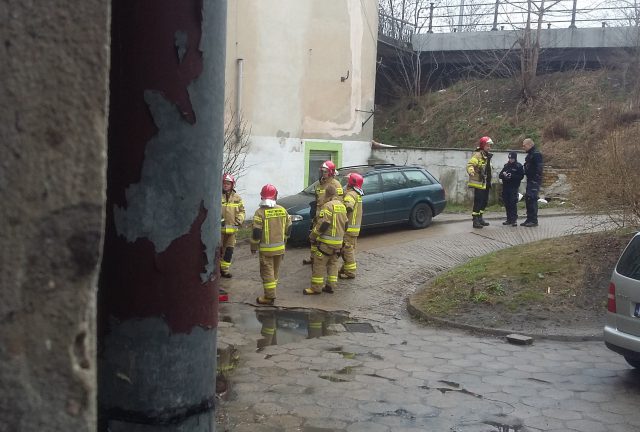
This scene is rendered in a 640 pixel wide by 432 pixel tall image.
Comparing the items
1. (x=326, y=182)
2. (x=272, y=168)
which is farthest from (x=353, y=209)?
(x=272, y=168)

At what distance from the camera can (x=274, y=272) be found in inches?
416

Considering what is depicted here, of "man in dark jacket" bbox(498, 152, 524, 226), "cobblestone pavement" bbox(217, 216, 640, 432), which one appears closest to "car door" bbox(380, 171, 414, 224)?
"man in dark jacket" bbox(498, 152, 524, 226)

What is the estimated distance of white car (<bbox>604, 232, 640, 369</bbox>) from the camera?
6.74 m

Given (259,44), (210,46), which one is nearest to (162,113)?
(210,46)

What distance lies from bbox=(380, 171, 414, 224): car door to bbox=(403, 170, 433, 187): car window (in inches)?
6.0

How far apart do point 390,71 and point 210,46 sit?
26810mm

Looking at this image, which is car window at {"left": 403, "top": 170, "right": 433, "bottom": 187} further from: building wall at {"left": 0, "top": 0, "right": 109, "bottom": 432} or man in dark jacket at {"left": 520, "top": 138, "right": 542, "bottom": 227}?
building wall at {"left": 0, "top": 0, "right": 109, "bottom": 432}

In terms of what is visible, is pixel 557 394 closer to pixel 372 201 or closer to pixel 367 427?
pixel 367 427

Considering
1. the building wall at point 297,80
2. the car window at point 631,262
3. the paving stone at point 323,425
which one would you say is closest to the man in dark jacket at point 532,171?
the building wall at point 297,80

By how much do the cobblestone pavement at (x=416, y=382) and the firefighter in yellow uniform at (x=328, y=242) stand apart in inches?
17.0

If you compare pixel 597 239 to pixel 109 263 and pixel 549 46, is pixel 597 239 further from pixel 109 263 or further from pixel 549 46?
pixel 549 46

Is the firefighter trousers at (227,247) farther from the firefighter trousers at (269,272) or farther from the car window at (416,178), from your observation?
the car window at (416,178)

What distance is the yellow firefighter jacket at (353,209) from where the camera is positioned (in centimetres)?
1159

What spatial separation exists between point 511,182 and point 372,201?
10.0 ft
